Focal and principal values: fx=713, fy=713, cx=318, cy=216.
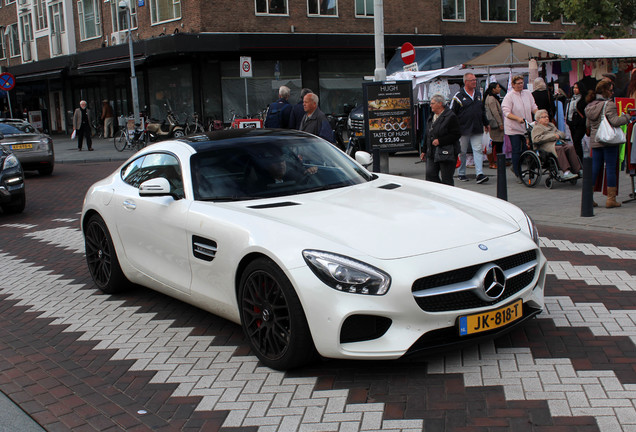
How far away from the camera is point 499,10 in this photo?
36438 mm

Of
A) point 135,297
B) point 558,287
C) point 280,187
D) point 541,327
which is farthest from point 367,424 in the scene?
point 135,297

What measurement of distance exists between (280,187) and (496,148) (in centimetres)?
998

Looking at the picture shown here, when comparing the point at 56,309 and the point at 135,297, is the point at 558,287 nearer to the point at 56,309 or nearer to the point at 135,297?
the point at 135,297

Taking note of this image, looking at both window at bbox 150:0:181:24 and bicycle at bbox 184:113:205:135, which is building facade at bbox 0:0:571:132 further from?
bicycle at bbox 184:113:205:135

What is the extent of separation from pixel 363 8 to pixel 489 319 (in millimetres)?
29944

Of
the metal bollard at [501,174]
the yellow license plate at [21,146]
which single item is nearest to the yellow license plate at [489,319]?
the metal bollard at [501,174]

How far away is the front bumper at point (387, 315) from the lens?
12.8ft

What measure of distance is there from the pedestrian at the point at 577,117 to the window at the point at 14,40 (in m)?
42.4

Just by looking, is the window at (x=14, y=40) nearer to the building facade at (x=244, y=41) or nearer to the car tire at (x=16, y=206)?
the building facade at (x=244, y=41)

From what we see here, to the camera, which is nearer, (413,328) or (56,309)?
(413,328)

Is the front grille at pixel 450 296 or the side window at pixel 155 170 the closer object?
the front grille at pixel 450 296

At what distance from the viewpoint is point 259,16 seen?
98.5ft

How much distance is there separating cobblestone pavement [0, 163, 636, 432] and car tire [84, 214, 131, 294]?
0.60ft

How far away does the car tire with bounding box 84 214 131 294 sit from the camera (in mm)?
6312
